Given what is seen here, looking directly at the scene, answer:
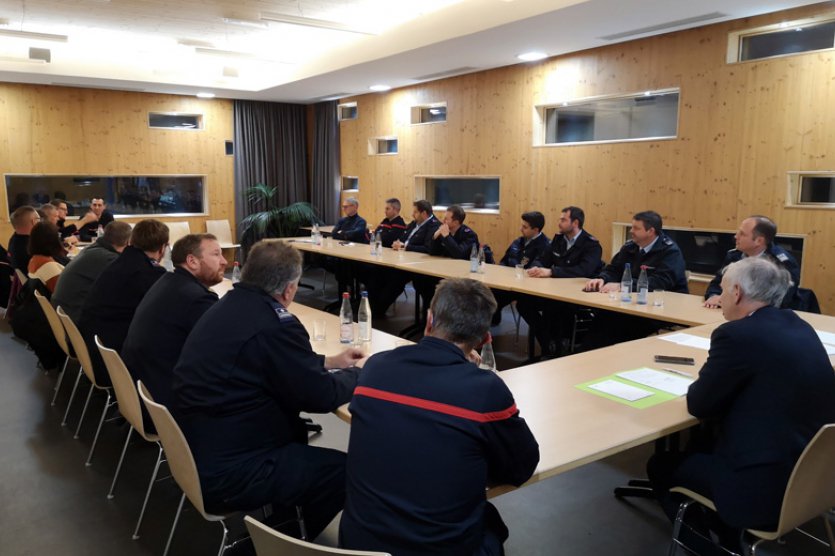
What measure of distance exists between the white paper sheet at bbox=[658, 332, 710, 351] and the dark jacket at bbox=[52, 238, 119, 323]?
3.37 meters

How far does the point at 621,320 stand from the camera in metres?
4.38

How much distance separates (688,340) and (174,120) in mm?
9184

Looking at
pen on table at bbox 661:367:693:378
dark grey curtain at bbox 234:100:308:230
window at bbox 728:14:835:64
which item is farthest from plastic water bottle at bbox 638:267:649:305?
dark grey curtain at bbox 234:100:308:230

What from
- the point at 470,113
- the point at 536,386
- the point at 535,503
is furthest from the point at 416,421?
the point at 470,113

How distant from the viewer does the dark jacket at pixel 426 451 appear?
4.94 ft

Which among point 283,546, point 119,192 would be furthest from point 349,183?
point 283,546

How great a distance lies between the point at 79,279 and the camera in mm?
3979

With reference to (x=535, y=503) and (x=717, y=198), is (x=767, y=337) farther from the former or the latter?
(x=717, y=198)

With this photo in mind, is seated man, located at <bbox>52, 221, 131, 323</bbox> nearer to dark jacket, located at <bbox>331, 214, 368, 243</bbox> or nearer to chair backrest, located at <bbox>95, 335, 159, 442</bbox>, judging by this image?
chair backrest, located at <bbox>95, 335, 159, 442</bbox>

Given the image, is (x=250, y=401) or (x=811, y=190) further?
(x=811, y=190)

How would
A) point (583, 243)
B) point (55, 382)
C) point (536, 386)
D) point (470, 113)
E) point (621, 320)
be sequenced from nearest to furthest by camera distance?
point (536, 386)
point (621, 320)
point (55, 382)
point (583, 243)
point (470, 113)

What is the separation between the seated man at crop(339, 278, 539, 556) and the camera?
151 centimetres

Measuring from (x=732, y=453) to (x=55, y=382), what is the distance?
4691 mm

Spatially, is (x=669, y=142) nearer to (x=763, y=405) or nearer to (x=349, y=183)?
(x=763, y=405)
